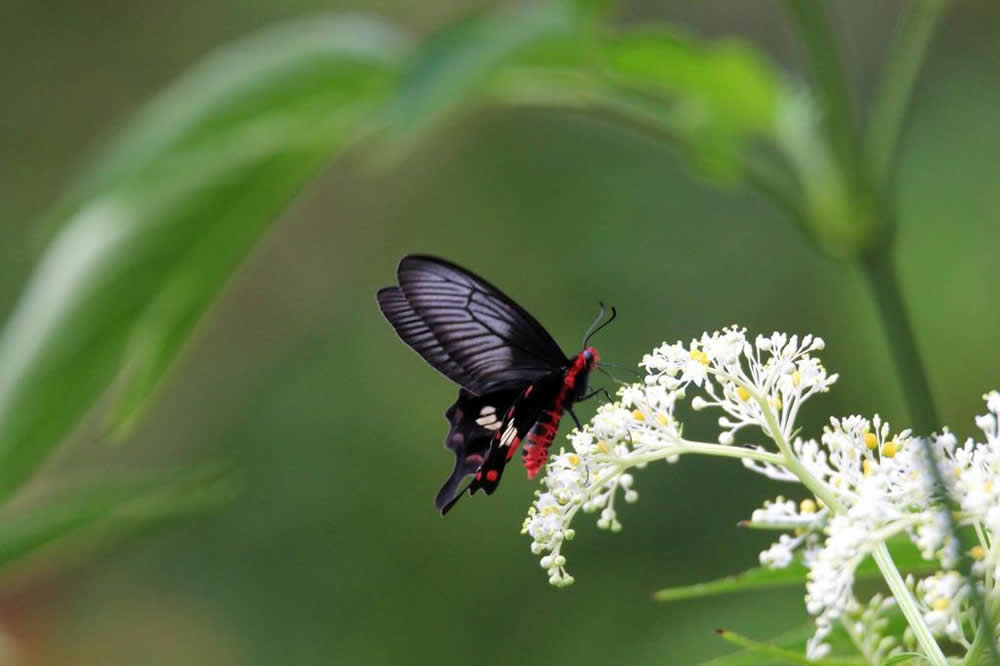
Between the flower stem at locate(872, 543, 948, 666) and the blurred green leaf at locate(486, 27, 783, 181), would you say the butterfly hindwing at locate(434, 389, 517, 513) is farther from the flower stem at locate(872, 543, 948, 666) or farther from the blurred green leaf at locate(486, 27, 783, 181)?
the flower stem at locate(872, 543, 948, 666)

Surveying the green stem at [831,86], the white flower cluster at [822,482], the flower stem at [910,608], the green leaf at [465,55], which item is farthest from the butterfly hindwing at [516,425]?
the green stem at [831,86]

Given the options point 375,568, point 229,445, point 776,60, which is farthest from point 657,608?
point 776,60

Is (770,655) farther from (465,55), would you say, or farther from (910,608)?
(465,55)

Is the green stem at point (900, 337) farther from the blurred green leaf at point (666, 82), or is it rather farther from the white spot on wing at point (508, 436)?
the white spot on wing at point (508, 436)

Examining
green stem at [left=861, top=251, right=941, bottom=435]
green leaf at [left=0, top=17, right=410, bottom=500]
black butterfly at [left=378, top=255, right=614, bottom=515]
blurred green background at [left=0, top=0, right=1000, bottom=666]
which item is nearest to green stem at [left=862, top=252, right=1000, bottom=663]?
green stem at [left=861, top=251, right=941, bottom=435]

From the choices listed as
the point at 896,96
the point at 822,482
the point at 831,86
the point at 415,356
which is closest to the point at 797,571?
the point at 822,482

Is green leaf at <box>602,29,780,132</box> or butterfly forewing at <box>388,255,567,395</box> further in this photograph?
green leaf at <box>602,29,780,132</box>

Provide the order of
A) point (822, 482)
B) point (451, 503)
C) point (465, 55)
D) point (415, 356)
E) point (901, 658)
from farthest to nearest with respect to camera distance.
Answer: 1. point (415, 356)
2. point (465, 55)
3. point (451, 503)
4. point (822, 482)
5. point (901, 658)
